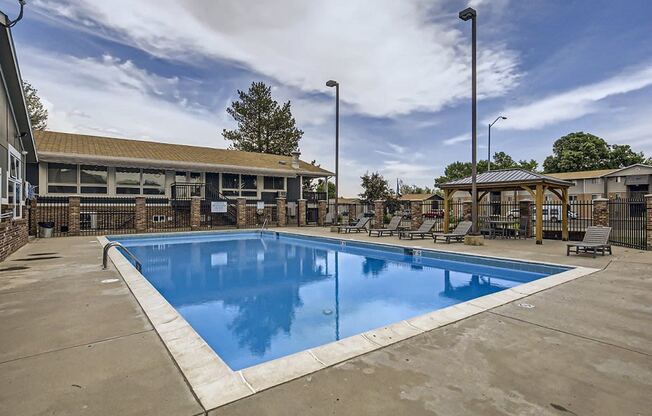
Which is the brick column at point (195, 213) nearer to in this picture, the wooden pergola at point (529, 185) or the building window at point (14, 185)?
the building window at point (14, 185)

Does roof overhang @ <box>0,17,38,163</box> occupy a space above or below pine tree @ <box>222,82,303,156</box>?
below

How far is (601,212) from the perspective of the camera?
12.2 metres

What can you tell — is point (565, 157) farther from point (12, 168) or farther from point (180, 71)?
point (12, 168)

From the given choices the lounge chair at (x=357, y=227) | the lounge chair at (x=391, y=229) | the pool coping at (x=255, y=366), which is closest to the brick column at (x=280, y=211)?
the lounge chair at (x=357, y=227)

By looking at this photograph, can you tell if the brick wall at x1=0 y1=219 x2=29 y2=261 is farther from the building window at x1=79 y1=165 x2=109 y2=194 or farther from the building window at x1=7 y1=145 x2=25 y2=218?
the building window at x1=79 y1=165 x2=109 y2=194

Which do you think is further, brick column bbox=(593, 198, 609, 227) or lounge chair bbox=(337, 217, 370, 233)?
lounge chair bbox=(337, 217, 370, 233)

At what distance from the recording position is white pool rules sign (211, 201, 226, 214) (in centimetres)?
1959

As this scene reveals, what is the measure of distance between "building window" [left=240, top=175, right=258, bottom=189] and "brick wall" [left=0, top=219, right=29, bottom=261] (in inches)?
515

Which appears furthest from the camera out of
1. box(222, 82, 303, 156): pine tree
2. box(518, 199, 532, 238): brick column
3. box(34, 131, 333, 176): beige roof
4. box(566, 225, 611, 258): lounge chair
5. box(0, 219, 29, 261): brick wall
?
box(222, 82, 303, 156): pine tree

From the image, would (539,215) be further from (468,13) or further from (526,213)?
(468,13)

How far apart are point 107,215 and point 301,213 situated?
11.3 m

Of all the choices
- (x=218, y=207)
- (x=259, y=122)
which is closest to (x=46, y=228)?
(x=218, y=207)

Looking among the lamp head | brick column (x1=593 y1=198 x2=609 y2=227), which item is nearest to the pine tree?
the lamp head

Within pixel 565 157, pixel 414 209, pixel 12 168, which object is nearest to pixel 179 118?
pixel 12 168
